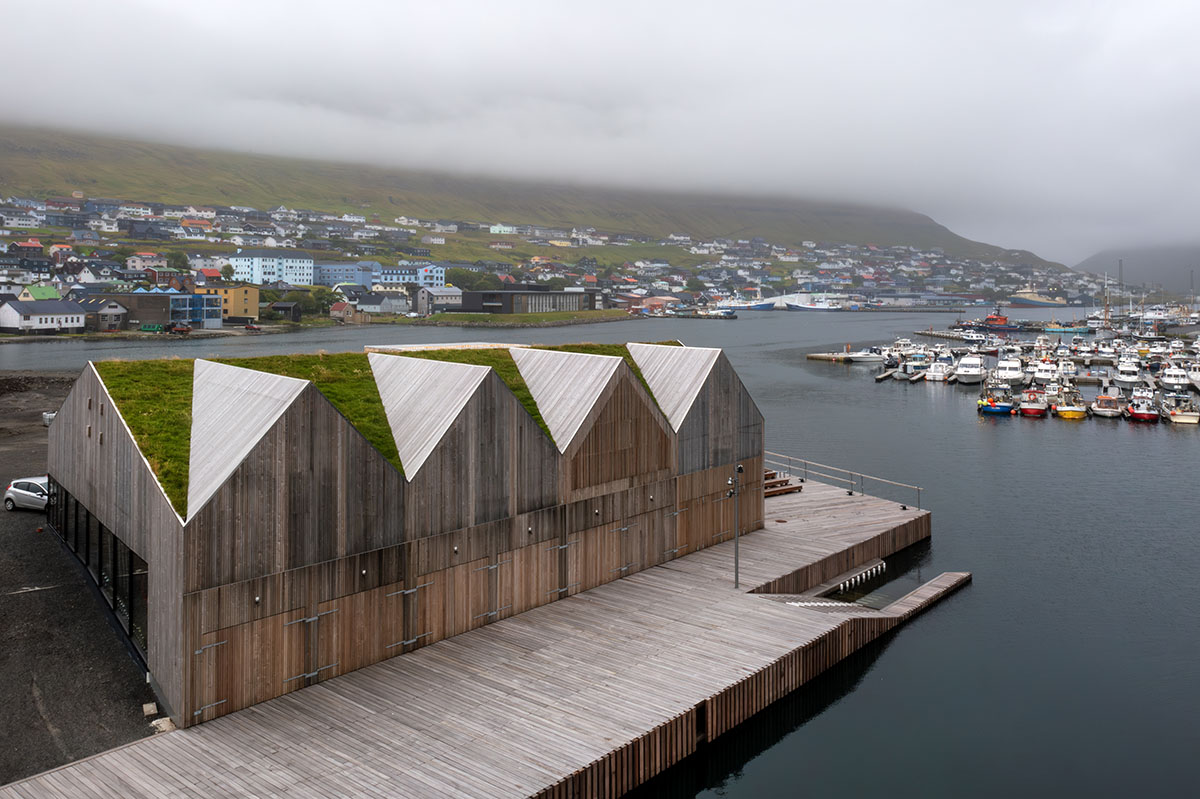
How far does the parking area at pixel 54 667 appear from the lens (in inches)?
570

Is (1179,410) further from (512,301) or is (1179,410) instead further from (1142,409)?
(512,301)

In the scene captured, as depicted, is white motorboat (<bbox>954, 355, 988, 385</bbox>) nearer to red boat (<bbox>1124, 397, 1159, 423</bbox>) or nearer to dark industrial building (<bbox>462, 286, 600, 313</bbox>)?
red boat (<bbox>1124, 397, 1159, 423</bbox>)

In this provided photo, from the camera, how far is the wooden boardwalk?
44.3 feet

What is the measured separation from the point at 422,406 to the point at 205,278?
167m

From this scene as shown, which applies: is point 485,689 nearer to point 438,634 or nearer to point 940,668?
point 438,634

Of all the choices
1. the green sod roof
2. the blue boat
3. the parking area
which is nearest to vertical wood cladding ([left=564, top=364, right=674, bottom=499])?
the green sod roof

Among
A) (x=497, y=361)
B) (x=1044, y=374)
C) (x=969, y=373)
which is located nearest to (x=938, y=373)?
(x=969, y=373)

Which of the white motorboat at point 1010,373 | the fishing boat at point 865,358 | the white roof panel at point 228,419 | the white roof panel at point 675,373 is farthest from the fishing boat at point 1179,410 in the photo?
the white roof panel at point 228,419

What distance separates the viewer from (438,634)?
18.5m

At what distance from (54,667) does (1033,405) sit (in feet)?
228

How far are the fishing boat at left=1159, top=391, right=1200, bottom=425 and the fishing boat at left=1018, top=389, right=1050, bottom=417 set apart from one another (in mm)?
7972

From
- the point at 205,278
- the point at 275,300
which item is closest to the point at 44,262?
the point at 205,278

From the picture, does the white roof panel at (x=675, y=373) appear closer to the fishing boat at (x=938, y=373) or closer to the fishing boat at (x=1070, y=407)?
the fishing boat at (x=1070, y=407)

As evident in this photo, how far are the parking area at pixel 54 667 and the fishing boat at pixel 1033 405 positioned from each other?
66.2 meters
